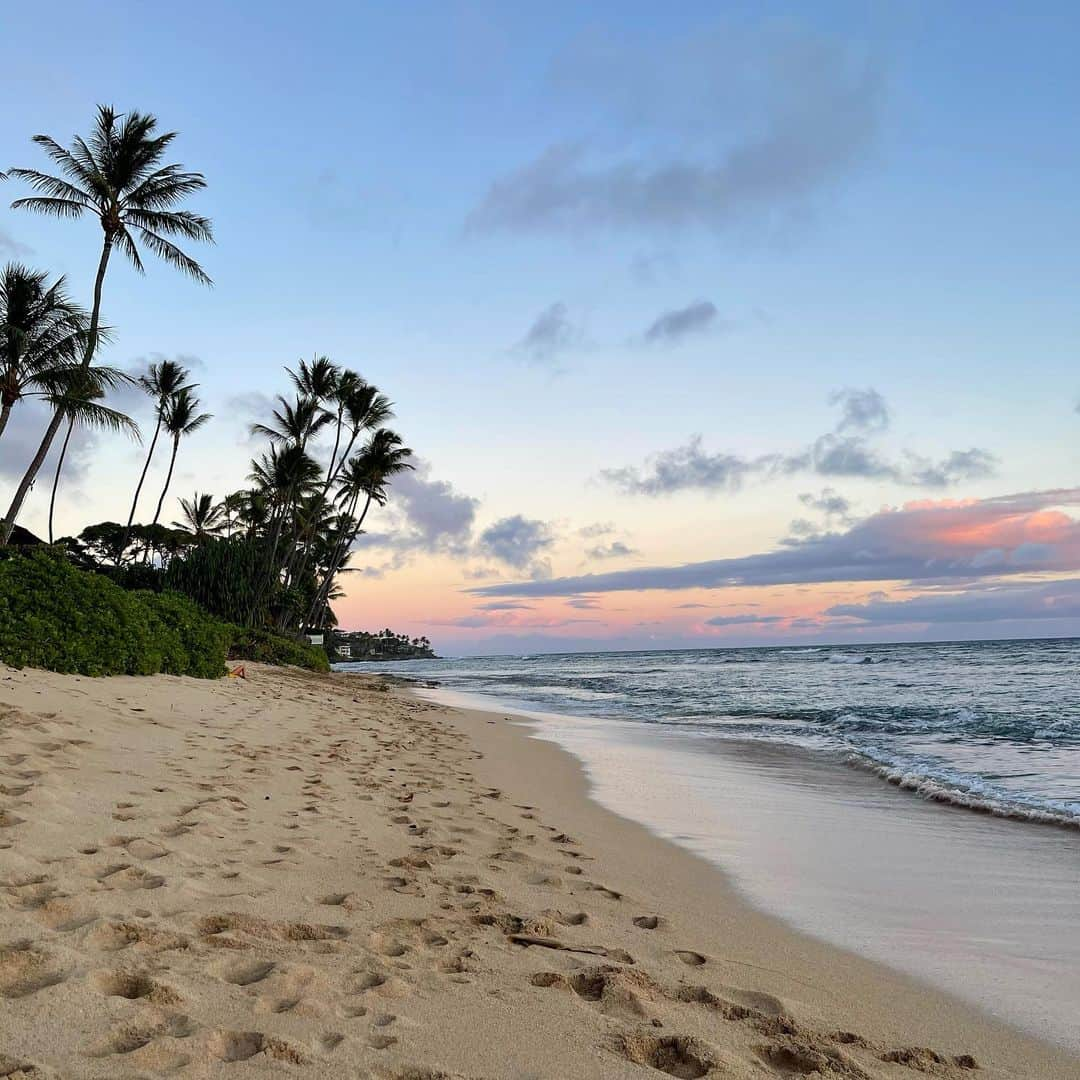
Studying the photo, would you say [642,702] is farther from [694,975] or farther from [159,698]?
[694,975]

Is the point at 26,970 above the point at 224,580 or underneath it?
underneath

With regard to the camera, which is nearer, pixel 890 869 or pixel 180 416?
pixel 890 869

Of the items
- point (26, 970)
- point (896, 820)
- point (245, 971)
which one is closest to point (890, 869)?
point (896, 820)

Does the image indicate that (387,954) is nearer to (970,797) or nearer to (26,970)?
(26,970)

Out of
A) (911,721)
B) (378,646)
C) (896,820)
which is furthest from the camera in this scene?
(378,646)

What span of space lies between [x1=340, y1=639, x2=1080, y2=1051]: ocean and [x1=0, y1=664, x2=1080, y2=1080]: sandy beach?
36 cm

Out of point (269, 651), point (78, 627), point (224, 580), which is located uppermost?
point (224, 580)

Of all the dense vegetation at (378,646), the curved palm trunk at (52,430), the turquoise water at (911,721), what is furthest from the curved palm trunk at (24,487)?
the dense vegetation at (378,646)

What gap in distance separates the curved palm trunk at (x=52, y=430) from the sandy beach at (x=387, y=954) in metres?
18.5

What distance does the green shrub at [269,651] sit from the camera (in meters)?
24.9

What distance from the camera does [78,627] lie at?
11.1m

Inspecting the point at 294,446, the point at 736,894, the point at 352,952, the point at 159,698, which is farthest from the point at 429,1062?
the point at 294,446

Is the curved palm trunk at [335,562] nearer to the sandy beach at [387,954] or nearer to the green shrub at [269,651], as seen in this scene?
the green shrub at [269,651]

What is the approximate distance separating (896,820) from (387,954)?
18.5ft
